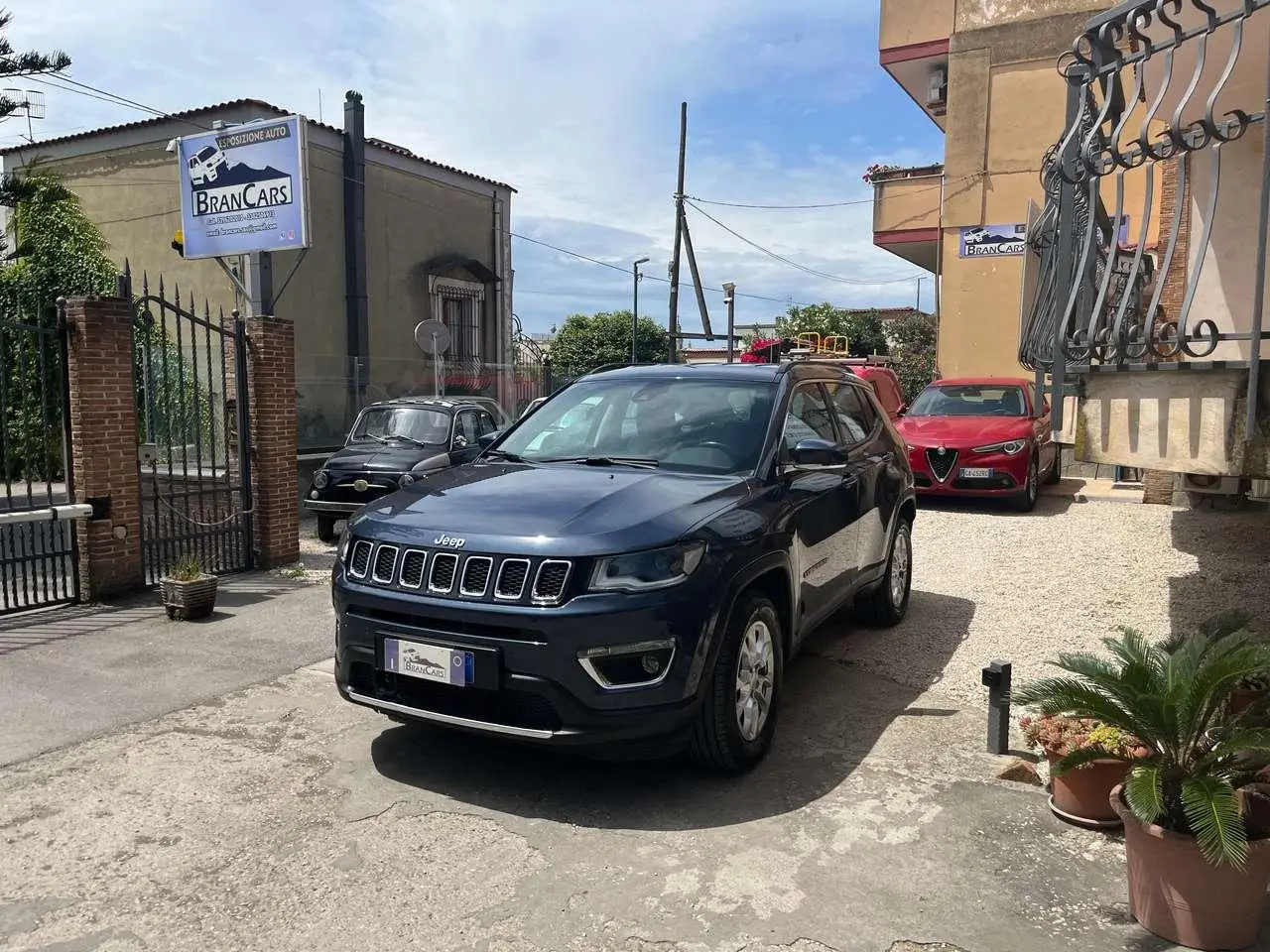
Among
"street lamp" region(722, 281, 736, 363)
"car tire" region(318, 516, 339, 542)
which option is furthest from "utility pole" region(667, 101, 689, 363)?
"car tire" region(318, 516, 339, 542)

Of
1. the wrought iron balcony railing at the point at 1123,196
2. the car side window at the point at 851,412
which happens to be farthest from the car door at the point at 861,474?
the wrought iron balcony railing at the point at 1123,196

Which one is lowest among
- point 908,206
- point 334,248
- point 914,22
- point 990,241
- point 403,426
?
point 403,426

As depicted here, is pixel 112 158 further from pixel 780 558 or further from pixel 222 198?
pixel 780 558

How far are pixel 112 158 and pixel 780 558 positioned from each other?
55.9 ft

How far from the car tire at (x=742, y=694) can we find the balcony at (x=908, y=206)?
1846cm

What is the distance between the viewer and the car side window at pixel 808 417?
504 centimetres

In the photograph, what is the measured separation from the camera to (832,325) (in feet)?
129

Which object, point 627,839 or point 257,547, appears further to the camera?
point 257,547

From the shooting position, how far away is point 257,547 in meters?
8.64

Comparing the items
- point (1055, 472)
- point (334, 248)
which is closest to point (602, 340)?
point (334, 248)

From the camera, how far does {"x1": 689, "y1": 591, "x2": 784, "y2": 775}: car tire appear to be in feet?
12.8

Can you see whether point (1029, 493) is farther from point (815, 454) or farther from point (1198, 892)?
point (1198, 892)

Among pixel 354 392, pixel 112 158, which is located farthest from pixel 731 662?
pixel 112 158

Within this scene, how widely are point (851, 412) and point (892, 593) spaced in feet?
4.30
